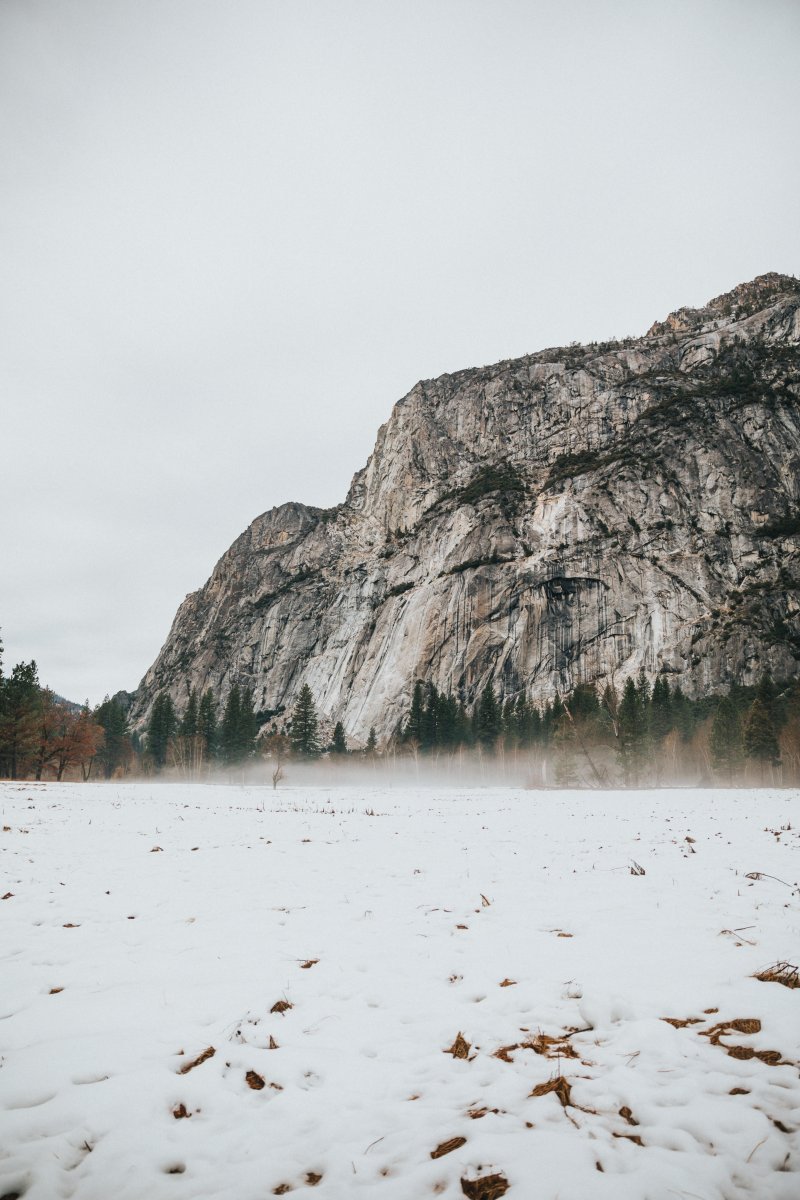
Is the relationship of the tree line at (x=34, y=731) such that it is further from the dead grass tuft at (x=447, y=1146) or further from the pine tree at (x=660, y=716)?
the pine tree at (x=660, y=716)

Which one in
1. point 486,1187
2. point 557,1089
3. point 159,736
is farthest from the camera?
point 159,736

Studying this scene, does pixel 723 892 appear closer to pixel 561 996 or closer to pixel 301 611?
pixel 561 996

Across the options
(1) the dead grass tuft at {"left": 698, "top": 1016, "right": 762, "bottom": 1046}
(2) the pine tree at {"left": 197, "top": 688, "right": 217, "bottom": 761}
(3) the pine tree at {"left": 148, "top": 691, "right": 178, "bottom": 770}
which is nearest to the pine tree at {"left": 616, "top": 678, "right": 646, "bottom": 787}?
(1) the dead grass tuft at {"left": 698, "top": 1016, "right": 762, "bottom": 1046}

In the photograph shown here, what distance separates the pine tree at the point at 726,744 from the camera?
2085 inches

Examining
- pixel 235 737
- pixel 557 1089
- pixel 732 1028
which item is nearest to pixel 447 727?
pixel 235 737

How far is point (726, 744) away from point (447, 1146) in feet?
200

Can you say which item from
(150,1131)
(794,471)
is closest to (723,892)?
(150,1131)

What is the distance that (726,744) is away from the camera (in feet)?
175

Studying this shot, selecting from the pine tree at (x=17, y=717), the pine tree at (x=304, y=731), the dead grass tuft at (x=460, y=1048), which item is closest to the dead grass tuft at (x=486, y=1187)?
the dead grass tuft at (x=460, y=1048)

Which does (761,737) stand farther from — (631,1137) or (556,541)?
(556,541)

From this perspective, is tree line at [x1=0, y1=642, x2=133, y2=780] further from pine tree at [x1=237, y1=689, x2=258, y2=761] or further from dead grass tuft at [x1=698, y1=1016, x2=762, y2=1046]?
dead grass tuft at [x1=698, y1=1016, x2=762, y2=1046]

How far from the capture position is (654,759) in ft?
188

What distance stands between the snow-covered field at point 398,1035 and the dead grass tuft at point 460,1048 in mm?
36

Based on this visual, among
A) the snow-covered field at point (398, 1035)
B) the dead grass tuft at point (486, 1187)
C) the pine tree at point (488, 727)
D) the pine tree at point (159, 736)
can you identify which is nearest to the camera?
the dead grass tuft at point (486, 1187)
